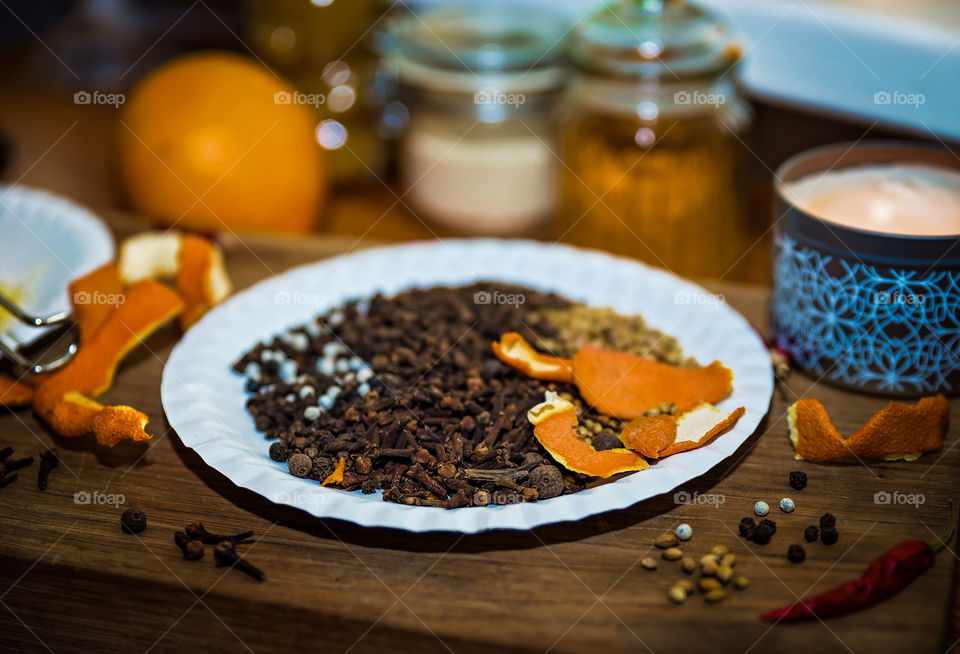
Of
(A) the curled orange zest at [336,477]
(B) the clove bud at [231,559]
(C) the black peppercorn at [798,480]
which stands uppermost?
(A) the curled orange zest at [336,477]

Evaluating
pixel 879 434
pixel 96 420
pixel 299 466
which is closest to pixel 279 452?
pixel 299 466

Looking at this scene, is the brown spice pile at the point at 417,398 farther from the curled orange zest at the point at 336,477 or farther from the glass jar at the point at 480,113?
the glass jar at the point at 480,113

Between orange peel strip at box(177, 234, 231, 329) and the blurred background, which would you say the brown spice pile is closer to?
orange peel strip at box(177, 234, 231, 329)

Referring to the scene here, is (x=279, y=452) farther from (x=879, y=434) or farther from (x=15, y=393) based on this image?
(x=879, y=434)

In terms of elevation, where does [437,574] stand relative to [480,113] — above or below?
below

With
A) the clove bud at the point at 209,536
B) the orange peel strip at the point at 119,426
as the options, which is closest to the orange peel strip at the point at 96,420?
the orange peel strip at the point at 119,426

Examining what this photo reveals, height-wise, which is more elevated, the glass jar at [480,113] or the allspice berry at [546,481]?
the glass jar at [480,113]
